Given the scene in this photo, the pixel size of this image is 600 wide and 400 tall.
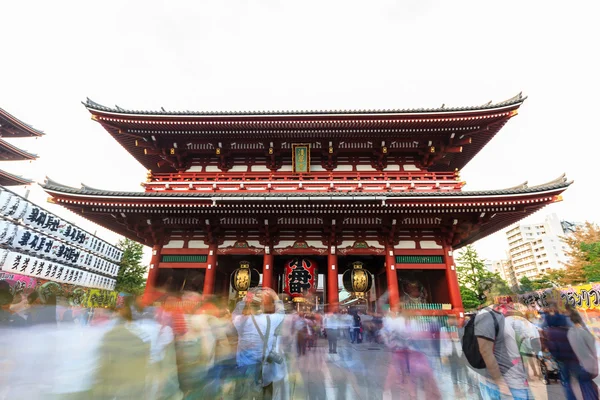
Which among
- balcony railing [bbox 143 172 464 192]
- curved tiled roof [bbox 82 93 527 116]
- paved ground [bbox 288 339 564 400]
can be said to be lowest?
paved ground [bbox 288 339 564 400]

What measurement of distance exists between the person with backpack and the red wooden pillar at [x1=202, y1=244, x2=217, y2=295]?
33.1 ft

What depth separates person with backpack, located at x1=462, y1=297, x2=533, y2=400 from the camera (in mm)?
2969

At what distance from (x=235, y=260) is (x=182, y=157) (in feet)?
19.0

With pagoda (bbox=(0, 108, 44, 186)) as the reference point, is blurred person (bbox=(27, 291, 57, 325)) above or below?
below

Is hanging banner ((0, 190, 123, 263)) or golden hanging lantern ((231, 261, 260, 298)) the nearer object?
golden hanging lantern ((231, 261, 260, 298))

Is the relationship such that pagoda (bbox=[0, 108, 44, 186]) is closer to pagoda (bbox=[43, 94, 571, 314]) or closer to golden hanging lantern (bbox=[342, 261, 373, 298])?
pagoda (bbox=[43, 94, 571, 314])

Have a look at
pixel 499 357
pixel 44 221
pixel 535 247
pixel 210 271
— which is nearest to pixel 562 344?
pixel 499 357

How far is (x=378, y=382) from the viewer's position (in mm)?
6176

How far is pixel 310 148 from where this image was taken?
1323 cm

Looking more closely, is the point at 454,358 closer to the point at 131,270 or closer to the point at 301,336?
the point at 301,336

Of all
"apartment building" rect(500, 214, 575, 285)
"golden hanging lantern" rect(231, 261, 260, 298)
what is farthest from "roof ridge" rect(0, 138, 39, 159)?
"apartment building" rect(500, 214, 575, 285)

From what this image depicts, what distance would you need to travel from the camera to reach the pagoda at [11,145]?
1029 inches

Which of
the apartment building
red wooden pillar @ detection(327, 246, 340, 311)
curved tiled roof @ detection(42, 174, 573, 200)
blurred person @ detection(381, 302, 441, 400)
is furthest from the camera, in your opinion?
the apartment building

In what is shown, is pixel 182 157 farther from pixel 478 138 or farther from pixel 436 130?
pixel 478 138
